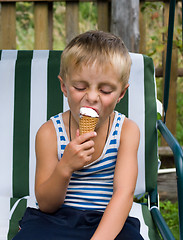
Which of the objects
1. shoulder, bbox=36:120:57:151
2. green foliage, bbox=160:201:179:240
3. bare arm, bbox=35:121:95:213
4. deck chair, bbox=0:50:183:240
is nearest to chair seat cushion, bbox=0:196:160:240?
deck chair, bbox=0:50:183:240

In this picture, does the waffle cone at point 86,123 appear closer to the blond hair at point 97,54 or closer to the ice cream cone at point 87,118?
the ice cream cone at point 87,118

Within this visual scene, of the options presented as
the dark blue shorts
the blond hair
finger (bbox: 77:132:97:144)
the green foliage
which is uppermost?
the blond hair

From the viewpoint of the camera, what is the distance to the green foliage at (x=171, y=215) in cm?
300

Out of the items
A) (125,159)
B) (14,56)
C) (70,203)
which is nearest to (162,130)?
(125,159)

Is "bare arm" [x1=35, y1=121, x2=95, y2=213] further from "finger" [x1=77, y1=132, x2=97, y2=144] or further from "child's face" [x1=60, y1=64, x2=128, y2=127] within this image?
"child's face" [x1=60, y1=64, x2=128, y2=127]

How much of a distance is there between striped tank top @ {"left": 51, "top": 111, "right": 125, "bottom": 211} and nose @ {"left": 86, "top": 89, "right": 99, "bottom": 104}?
0.76 ft

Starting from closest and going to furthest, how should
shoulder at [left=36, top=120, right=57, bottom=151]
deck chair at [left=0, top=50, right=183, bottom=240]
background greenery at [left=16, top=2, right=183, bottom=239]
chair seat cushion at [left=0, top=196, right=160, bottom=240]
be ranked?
1. shoulder at [left=36, top=120, right=57, bottom=151]
2. chair seat cushion at [left=0, top=196, right=160, bottom=240]
3. deck chair at [left=0, top=50, right=183, bottom=240]
4. background greenery at [left=16, top=2, right=183, bottom=239]

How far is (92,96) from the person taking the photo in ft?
4.39

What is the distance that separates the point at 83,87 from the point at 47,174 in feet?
1.07

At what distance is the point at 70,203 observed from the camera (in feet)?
5.01

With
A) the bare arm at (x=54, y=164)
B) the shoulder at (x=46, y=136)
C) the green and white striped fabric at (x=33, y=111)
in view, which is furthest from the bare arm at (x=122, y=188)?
the green and white striped fabric at (x=33, y=111)

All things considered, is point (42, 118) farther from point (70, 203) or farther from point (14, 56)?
point (70, 203)

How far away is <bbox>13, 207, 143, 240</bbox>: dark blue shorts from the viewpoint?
1372 mm

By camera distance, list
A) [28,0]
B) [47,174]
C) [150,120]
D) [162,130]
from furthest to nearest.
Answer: [28,0] < [150,120] < [162,130] < [47,174]
